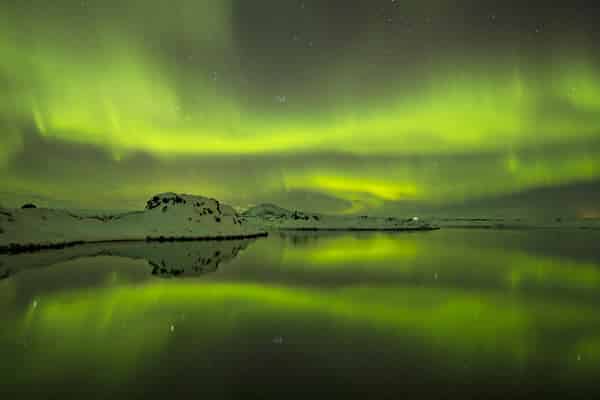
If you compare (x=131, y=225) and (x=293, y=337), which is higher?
(x=131, y=225)

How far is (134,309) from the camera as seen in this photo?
10.4 m

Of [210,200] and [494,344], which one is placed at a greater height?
[210,200]

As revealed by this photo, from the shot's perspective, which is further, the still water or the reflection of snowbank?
the reflection of snowbank

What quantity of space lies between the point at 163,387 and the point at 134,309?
215 inches

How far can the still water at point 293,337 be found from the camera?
227 inches

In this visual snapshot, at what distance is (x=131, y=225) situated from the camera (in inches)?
1797

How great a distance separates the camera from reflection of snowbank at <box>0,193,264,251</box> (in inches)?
1187

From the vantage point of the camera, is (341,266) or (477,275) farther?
(341,266)

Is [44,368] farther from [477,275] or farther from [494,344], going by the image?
[477,275]

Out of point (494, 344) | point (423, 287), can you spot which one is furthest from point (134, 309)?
point (423, 287)

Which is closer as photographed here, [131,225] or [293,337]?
[293,337]

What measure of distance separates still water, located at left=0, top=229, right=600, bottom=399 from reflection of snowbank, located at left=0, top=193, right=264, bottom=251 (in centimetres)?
1699

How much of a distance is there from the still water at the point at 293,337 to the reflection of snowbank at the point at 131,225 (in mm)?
16988

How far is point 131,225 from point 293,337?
4271cm
